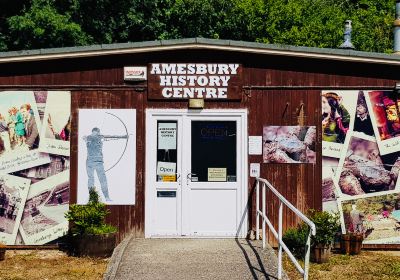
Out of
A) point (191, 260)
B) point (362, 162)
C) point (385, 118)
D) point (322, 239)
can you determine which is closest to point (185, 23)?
point (385, 118)

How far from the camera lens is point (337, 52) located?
10523 millimetres

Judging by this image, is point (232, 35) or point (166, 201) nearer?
point (166, 201)

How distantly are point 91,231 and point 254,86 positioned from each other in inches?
156

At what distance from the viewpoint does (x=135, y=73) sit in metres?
10.8

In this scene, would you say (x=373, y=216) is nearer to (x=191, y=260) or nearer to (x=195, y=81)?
(x=191, y=260)

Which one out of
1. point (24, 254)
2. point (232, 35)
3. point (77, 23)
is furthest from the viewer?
point (232, 35)

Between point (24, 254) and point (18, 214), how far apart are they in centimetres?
79

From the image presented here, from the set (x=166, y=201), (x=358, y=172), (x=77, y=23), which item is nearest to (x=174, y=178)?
(x=166, y=201)

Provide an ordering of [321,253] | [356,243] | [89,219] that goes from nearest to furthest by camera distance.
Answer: [321,253], [89,219], [356,243]

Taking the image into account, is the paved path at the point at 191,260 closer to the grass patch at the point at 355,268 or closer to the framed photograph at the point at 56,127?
the grass patch at the point at 355,268

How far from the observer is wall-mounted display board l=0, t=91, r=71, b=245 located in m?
10.7

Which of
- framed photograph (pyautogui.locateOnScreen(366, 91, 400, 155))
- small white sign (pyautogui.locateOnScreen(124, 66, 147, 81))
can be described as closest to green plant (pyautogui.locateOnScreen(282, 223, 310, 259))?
framed photograph (pyautogui.locateOnScreen(366, 91, 400, 155))

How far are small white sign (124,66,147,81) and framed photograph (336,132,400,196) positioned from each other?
13.2ft

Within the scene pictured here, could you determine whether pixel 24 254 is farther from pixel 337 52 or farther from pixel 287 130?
pixel 337 52
